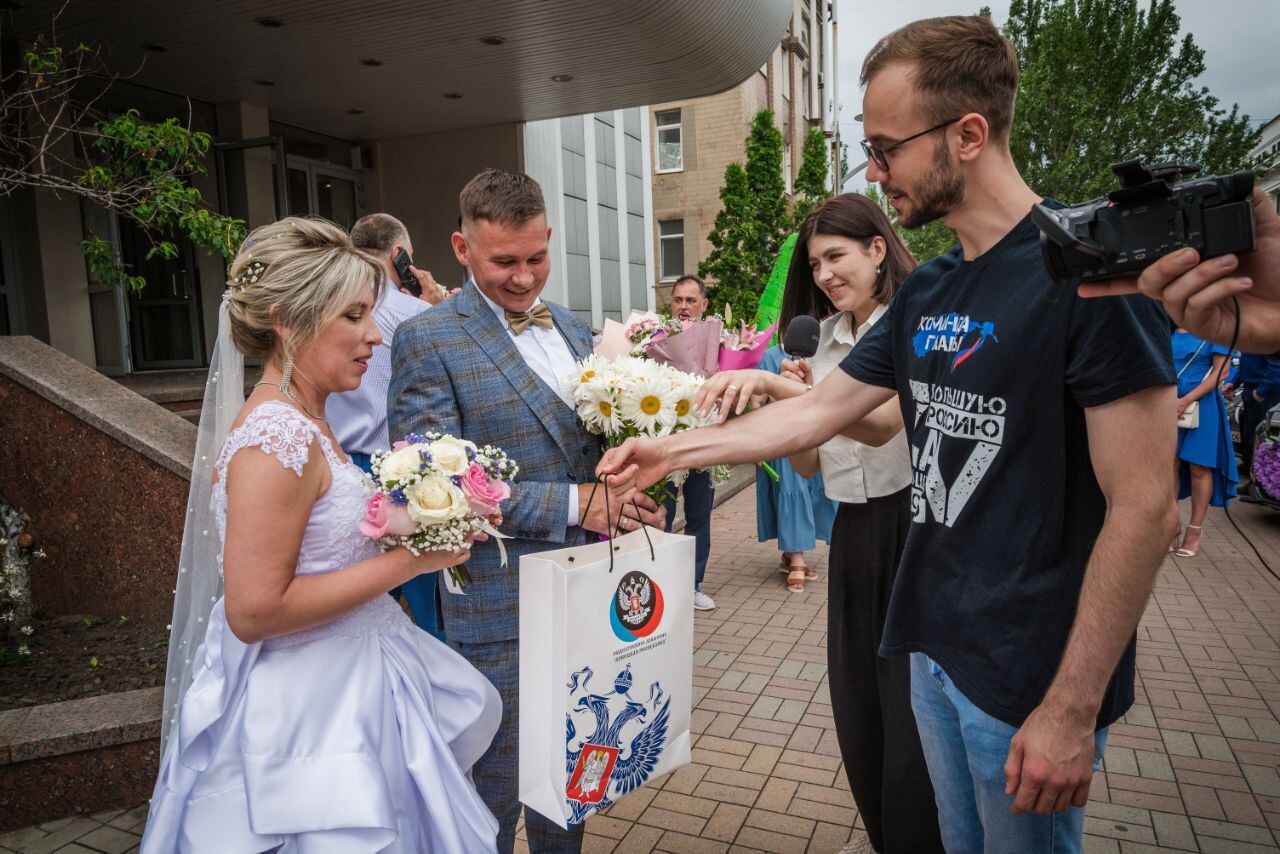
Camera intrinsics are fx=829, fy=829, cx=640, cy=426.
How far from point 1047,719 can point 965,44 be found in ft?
4.50

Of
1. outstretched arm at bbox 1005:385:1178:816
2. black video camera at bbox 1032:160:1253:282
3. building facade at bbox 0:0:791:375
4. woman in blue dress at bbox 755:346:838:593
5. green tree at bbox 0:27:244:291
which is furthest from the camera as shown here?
building facade at bbox 0:0:791:375

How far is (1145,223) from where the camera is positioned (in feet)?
3.80

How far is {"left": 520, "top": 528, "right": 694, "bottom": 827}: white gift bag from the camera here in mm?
1967

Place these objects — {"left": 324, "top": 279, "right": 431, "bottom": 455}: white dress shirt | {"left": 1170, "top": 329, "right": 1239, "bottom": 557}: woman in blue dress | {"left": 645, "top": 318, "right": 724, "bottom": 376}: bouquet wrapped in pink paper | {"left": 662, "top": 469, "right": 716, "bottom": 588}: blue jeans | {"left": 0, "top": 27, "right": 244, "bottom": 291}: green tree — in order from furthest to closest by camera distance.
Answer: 1. {"left": 1170, "top": 329, "right": 1239, "bottom": 557}: woman in blue dress
2. {"left": 662, "top": 469, "right": 716, "bottom": 588}: blue jeans
3. {"left": 0, "top": 27, "right": 244, "bottom": 291}: green tree
4. {"left": 324, "top": 279, "right": 431, "bottom": 455}: white dress shirt
5. {"left": 645, "top": 318, "right": 724, "bottom": 376}: bouquet wrapped in pink paper

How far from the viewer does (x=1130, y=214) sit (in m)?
1.18

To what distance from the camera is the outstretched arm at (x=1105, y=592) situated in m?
1.42

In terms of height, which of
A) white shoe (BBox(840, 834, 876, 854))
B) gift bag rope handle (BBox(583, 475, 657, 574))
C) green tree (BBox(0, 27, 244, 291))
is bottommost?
white shoe (BBox(840, 834, 876, 854))

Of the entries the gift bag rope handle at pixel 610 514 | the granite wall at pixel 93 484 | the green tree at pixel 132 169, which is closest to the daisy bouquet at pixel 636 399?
the gift bag rope handle at pixel 610 514

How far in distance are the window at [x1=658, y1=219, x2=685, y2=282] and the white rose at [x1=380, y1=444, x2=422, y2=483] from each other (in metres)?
28.0

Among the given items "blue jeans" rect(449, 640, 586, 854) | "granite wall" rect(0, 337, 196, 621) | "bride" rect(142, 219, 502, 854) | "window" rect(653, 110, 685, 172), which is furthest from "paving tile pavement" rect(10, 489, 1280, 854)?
"window" rect(653, 110, 685, 172)

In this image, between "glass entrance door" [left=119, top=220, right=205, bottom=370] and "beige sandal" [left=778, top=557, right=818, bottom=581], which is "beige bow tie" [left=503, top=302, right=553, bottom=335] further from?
"glass entrance door" [left=119, top=220, right=205, bottom=370]

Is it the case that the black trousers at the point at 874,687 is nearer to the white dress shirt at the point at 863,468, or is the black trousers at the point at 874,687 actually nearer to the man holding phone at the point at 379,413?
the white dress shirt at the point at 863,468

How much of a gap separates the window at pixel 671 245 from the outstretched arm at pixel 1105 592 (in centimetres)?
2842

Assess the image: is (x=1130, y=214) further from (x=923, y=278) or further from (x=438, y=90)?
(x=438, y=90)
